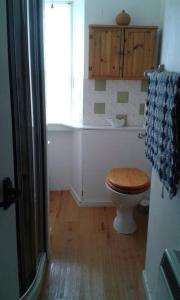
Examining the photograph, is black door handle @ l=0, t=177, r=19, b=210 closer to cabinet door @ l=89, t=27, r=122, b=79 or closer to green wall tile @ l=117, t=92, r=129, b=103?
cabinet door @ l=89, t=27, r=122, b=79

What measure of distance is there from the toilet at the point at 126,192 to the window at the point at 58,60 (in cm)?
94

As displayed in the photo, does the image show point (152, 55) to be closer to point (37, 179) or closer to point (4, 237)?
point (37, 179)

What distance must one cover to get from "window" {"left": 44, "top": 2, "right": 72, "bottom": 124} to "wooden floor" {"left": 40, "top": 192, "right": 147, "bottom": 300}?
106 centimetres

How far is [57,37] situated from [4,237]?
2243mm

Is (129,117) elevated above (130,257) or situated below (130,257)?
above

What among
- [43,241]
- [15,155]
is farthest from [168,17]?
[43,241]

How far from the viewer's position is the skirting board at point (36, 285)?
5.16 ft

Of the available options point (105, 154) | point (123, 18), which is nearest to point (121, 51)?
point (123, 18)

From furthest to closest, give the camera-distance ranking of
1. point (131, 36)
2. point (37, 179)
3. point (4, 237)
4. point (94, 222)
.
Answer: point (94, 222) → point (131, 36) → point (37, 179) → point (4, 237)

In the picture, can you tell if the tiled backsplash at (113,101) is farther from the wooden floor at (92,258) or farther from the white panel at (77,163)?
the wooden floor at (92,258)

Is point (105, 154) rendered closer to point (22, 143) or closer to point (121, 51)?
point (121, 51)

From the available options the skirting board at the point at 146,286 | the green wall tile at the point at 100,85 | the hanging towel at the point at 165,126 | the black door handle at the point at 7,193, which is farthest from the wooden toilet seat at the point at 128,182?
the black door handle at the point at 7,193

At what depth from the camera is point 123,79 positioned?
2.51 m

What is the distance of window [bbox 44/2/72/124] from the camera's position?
2.69 m
